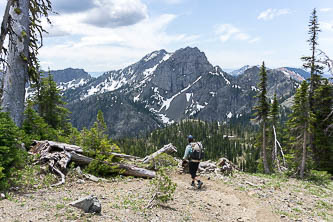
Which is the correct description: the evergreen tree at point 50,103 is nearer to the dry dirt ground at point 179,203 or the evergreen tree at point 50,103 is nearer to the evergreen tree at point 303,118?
the dry dirt ground at point 179,203

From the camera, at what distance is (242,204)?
1059 centimetres

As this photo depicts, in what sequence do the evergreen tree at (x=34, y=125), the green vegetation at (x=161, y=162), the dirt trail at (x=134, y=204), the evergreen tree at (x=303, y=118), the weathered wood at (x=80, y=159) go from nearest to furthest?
1. the dirt trail at (x=134, y=204)
2. the weathered wood at (x=80, y=159)
3. the green vegetation at (x=161, y=162)
4. the evergreen tree at (x=34, y=125)
5. the evergreen tree at (x=303, y=118)

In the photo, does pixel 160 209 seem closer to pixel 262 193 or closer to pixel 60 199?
pixel 60 199

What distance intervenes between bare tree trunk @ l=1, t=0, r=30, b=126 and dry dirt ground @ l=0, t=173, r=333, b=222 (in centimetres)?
623

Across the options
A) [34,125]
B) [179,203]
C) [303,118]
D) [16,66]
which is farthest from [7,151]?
[303,118]

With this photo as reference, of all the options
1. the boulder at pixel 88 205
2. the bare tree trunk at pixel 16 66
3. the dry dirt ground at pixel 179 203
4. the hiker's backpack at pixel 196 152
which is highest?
the bare tree trunk at pixel 16 66

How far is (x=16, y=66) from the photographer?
13.1 meters

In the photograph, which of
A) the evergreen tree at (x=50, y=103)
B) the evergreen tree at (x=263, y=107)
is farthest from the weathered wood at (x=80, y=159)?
the evergreen tree at (x=263, y=107)

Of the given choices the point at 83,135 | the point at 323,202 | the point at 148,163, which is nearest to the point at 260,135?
the point at 323,202

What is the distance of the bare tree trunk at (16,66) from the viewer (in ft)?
42.1

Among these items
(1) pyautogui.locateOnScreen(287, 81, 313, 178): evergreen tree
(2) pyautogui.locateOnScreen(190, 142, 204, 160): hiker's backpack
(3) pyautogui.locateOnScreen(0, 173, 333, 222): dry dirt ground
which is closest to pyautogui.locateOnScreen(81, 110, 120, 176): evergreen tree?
(3) pyautogui.locateOnScreen(0, 173, 333, 222): dry dirt ground

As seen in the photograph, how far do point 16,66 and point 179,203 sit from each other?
11181 mm

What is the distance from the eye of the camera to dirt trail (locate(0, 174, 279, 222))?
6.53m

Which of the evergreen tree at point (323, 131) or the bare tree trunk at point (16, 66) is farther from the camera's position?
the evergreen tree at point (323, 131)
